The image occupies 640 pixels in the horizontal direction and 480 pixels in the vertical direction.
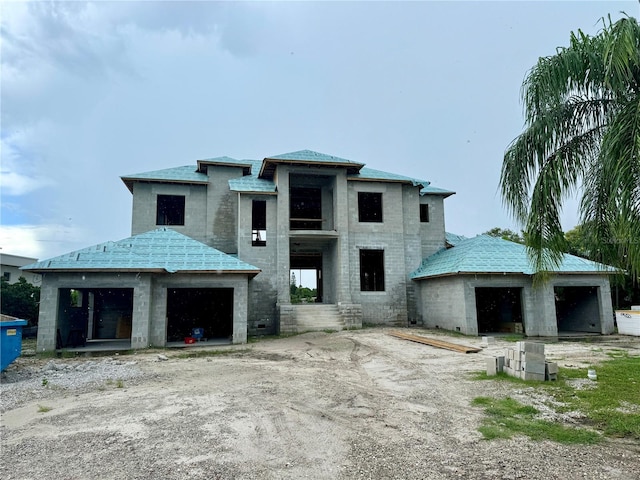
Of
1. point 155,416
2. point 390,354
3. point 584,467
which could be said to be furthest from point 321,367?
point 584,467

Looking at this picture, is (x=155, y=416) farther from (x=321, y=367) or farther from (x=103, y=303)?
(x=103, y=303)

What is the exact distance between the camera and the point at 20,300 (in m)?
21.7

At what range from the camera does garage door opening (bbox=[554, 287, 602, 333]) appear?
63.8 feet

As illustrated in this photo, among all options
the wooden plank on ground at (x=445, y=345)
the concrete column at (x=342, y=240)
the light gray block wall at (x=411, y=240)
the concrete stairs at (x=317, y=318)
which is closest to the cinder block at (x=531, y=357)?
the wooden plank on ground at (x=445, y=345)

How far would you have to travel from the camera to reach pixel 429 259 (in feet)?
76.5

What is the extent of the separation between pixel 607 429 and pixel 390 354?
7546 millimetres

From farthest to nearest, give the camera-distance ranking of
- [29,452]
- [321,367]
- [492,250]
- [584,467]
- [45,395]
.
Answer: [492,250] < [321,367] < [45,395] < [29,452] < [584,467]

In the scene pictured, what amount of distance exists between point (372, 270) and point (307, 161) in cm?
738

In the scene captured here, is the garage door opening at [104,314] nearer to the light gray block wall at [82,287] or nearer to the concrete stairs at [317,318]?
the light gray block wall at [82,287]

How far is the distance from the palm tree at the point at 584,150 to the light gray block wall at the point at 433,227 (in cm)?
1719

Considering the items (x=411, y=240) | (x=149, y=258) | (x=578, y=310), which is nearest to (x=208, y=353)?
(x=149, y=258)

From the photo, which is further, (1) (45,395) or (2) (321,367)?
(2) (321,367)

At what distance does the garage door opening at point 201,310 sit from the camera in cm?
2131

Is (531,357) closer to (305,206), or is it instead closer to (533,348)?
(533,348)
